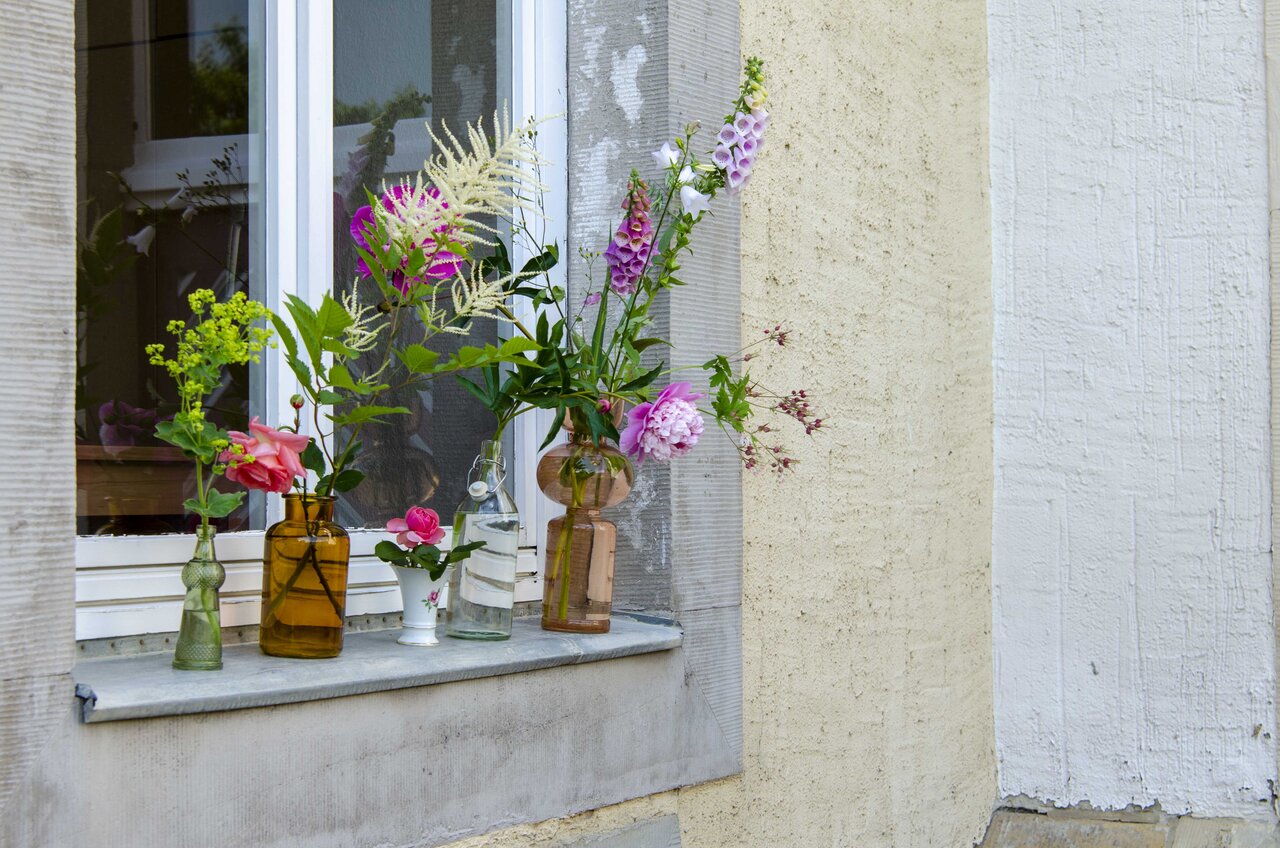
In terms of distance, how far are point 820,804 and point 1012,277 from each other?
5.36 feet

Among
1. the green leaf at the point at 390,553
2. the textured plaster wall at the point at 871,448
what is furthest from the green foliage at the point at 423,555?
the textured plaster wall at the point at 871,448

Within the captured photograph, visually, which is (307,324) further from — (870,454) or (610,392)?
(870,454)

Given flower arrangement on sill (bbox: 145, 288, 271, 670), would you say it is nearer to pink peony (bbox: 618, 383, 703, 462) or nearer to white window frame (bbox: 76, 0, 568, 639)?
white window frame (bbox: 76, 0, 568, 639)

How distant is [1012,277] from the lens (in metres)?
3.70

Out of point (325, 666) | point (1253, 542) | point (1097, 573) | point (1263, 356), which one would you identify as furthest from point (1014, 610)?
point (325, 666)

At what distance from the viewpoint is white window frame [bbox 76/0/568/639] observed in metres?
1.63

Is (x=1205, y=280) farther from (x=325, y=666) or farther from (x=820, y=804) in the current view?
(x=325, y=666)

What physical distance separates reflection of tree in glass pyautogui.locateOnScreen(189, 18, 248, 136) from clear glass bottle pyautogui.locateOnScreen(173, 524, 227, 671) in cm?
67

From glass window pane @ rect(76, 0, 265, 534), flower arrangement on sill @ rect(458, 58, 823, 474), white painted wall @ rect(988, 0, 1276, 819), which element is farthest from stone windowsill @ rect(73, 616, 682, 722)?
white painted wall @ rect(988, 0, 1276, 819)

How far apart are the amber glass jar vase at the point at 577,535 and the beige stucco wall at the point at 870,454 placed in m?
0.34

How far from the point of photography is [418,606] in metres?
1.86

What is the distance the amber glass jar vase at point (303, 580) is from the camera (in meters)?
1.65

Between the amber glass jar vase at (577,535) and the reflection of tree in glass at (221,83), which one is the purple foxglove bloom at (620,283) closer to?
the amber glass jar vase at (577,535)

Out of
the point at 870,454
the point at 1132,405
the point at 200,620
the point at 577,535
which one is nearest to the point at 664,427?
the point at 577,535
